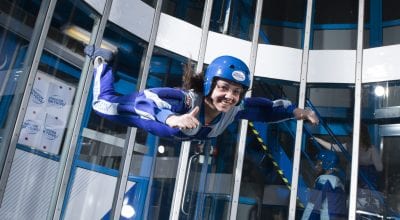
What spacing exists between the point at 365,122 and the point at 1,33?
3.66 metres

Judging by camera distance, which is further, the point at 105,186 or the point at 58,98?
the point at 105,186

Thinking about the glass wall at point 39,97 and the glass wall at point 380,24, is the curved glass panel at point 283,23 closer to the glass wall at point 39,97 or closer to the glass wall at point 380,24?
the glass wall at point 380,24

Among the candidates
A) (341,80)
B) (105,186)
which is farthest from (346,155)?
(105,186)

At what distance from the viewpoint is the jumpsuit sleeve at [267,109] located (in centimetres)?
264

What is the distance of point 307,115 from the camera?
2.49 meters

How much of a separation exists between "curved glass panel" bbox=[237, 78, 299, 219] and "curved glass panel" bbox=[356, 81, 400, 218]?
2.50ft

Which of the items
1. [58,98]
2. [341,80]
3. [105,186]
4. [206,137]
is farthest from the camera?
[341,80]

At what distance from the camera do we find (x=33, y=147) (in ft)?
10.5

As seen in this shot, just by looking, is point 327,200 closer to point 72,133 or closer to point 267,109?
point 267,109

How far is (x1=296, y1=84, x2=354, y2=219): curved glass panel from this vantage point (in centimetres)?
408

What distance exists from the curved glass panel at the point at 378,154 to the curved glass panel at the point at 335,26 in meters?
0.73

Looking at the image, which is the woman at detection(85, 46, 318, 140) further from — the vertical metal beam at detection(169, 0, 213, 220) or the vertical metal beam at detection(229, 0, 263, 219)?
the vertical metal beam at detection(229, 0, 263, 219)

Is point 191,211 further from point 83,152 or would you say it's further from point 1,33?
point 1,33

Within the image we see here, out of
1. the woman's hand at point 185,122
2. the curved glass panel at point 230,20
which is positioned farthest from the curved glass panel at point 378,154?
the woman's hand at point 185,122
